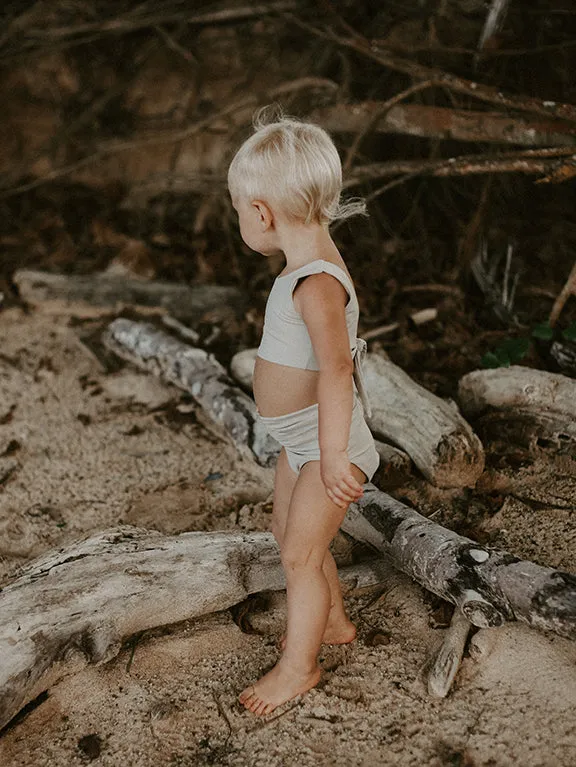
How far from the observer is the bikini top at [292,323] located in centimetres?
172

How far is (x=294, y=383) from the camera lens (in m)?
1.85

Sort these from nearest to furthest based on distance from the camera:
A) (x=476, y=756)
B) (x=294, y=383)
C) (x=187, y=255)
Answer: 1. (x=476, y=756)
2. (x=294, y=383)
3. (x=187, y=255)

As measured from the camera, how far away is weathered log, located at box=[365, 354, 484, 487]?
8.37 feet

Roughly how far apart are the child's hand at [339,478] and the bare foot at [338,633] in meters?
0.53

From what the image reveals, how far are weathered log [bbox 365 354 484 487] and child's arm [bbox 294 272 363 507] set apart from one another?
0.94 meters

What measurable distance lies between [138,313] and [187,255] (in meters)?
0.89

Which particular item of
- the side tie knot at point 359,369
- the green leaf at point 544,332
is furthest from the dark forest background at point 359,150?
the side tie knot at point 359,369

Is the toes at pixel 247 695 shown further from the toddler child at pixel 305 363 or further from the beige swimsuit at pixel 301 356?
the beige swimsuit at pixel 301 356

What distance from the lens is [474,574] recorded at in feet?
6.34

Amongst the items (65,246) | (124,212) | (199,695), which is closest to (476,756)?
(199,695)

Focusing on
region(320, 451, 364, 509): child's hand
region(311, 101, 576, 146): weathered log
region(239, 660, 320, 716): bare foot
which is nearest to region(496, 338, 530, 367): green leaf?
region(311, 101, 576, 146): weathered log

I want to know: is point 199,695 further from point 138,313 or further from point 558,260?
point 558,260

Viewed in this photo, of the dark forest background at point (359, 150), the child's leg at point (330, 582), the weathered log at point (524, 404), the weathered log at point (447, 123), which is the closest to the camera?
the child's leg at point (330, 582)

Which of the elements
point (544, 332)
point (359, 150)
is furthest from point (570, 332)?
point (359, 150)
